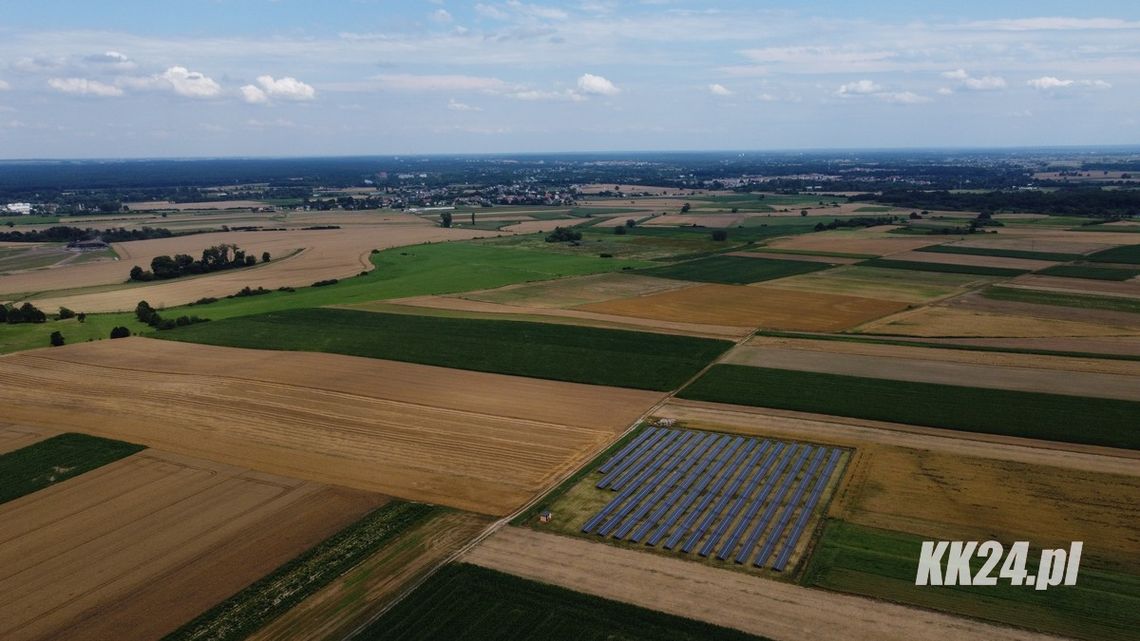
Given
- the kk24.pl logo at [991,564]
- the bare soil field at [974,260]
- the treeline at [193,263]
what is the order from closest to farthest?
1. the kk24.pl logo at [991,564]
2. the bare soil field at [974,260]
3. the treeline at [193,263]

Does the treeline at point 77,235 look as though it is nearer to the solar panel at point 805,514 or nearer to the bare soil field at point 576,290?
the bare soil field at point 576,290

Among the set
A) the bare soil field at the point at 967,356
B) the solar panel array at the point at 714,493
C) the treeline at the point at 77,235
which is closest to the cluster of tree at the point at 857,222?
the bare soil field at the point at 967,356

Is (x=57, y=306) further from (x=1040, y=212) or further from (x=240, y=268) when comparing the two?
(x=1040, y=212)

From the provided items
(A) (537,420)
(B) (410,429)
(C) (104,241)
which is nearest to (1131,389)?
Answer: (A) (537,420)

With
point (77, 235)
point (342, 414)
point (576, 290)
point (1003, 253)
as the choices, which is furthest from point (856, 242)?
point (77, 235)

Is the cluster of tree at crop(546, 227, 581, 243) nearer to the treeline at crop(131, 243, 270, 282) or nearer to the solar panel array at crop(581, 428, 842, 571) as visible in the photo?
the treeline at crop(131, 243, 270, 282)
